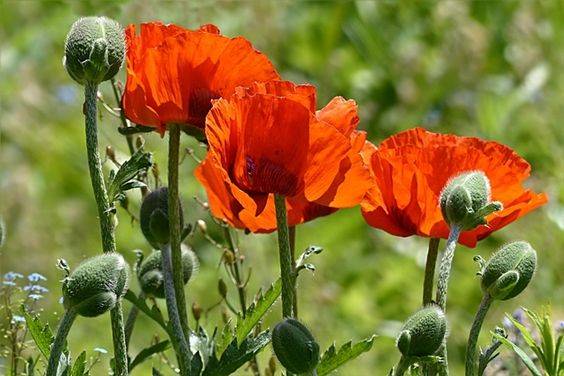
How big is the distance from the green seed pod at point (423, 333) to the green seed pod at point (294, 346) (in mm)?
80

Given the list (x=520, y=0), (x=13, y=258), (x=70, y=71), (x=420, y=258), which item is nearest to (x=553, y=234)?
(x=420, y=258)

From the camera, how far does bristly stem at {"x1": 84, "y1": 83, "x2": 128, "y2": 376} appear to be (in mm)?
1169

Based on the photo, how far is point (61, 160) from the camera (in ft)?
13.1

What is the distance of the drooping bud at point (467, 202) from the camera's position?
46.8 inches

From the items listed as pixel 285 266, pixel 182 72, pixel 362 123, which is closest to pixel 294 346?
pixel 285 266

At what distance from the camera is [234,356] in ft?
3.95

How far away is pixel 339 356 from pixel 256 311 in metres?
0.10

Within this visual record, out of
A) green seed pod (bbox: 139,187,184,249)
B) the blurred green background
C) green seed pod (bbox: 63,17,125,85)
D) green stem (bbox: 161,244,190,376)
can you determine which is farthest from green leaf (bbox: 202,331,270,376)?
the blurred green background

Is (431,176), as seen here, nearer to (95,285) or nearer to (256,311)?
(256,311)

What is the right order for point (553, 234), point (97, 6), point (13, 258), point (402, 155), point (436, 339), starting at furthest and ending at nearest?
point (13, 258) → point (553, 234) → point (97, 6) → point (402, 155) → point (436, 339)

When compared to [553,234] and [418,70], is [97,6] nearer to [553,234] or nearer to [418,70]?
[553,234]

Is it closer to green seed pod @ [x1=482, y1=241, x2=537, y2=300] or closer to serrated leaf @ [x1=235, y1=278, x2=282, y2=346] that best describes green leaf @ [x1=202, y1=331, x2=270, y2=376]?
serrated leaf @ [x1=235, y1=278, x2=282, y2=346]

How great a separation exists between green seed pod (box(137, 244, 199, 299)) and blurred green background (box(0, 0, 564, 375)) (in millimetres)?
1362

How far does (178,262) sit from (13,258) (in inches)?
91.7
